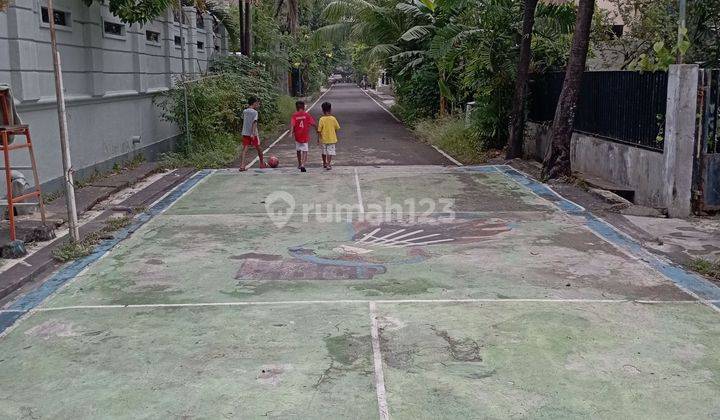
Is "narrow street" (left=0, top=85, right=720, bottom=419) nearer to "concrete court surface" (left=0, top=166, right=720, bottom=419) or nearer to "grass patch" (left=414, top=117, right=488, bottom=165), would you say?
"concrete court surface" (left=0, top=166, right=720, bottom=419)

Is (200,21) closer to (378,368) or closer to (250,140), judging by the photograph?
(250,140)

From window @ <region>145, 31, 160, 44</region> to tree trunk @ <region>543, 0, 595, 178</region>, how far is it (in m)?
10.5

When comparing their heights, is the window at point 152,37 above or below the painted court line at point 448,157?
above

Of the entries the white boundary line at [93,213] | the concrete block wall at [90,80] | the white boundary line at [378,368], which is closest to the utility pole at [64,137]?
the white boundary line at [93,213]

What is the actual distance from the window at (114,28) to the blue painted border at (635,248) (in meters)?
9.37

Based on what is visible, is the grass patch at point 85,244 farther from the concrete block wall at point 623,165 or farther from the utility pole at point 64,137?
the concrete block wall at point 623,165

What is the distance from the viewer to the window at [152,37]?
17959 mm

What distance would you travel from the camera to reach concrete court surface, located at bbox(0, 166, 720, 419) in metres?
4.56

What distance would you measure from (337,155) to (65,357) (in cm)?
1393

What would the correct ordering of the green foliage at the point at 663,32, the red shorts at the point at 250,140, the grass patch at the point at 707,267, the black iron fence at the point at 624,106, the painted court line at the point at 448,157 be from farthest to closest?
the painted court line at the point at 448,157 → the red shorts at the point at 250,140 → the green foliage at the point at 663,32 → the black iron fence at the point at 624,106 → the grass patch at the point at 707,267

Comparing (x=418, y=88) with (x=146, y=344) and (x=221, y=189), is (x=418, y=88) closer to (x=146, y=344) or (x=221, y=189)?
(x=221, y=189)

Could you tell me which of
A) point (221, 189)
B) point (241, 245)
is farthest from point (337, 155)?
point (241, 245)

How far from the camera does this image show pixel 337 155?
1892cm

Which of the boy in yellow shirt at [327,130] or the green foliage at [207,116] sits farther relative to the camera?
the green foliage at [207,116]
